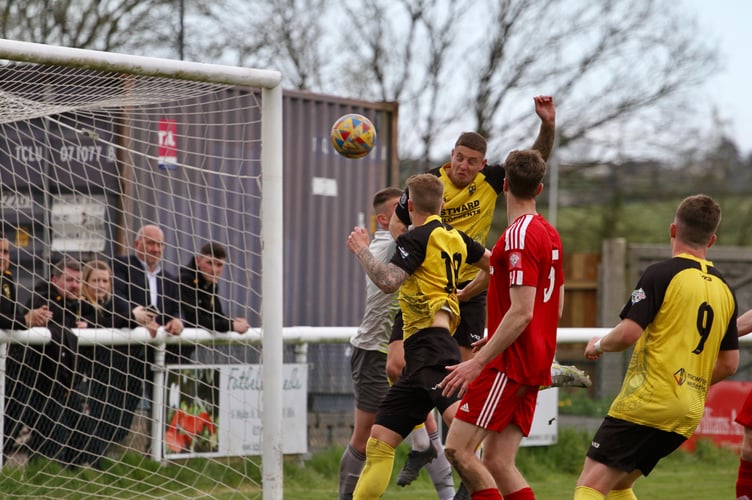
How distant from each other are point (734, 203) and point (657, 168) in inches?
71.9

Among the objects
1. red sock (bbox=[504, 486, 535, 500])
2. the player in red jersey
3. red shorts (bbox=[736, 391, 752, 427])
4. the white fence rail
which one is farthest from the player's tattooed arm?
the white fence rail

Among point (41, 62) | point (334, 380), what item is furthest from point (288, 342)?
point (41, 62)

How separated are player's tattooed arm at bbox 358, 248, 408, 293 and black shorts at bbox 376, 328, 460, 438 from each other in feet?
1.21

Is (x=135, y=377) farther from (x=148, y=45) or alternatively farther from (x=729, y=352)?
(x=148, y=45)

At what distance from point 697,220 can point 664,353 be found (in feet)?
2.02

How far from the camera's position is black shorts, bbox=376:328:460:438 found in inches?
215

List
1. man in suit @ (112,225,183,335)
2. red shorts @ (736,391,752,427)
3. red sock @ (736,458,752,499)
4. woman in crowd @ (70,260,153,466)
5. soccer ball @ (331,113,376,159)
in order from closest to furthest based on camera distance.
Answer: red sock @ (736,458,752,499) < red shorts @ (736,391,752,427) < soccer ball @ (331,113,376,159) < woman in crowd @ (70,260,153,466) < man in suit @ (112,225,183,335)

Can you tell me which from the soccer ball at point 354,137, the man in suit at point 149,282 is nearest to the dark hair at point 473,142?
the soccer ball at point 354,137

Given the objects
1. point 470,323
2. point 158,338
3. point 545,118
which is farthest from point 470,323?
point 158,338

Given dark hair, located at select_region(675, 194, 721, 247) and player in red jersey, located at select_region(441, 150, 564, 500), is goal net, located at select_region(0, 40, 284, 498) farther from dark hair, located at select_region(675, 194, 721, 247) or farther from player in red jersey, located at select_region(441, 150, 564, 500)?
dark hair, located at select_region(675, 194, 721, 247)

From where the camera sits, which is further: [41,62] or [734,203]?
[734,203]

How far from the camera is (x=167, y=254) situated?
9.39 meters

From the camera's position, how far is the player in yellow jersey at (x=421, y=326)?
545cm

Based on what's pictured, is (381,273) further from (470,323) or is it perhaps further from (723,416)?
(723,416)
